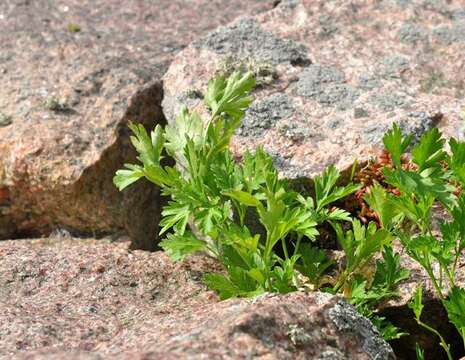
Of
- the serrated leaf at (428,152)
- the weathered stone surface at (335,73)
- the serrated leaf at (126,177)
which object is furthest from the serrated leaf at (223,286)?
the weathered stone surface at (335,73)

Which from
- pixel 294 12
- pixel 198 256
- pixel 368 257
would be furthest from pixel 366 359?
pixel 294 12

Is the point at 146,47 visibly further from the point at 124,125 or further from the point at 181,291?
the point at 181,291

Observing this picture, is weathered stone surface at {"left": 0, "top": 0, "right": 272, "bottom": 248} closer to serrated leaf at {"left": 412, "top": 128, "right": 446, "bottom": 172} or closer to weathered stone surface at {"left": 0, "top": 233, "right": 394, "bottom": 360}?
weathered stone surface at {"left": 0, "top": 233, "right": 394, "bottom": 360}

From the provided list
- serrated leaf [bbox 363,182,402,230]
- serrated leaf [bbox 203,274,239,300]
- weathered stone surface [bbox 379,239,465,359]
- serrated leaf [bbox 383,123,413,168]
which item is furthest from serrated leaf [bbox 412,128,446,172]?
serrated leaf [bbox 203,274,239,300]

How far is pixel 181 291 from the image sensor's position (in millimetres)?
4453

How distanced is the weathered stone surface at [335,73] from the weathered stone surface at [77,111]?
52 cm

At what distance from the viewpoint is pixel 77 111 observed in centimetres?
608

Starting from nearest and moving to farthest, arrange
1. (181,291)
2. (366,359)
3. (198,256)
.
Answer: (366,359) → (181,291) → (198,256)

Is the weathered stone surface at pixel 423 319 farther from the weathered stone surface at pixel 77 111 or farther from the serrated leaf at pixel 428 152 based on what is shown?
the weathered stone surface at pixel 77 111

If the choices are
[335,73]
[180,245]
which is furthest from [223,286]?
[335,73]

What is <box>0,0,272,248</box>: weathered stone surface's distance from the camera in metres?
5.69

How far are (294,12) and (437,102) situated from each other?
169 centimetres

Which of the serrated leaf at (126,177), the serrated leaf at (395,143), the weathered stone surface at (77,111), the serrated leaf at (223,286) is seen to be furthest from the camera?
the weathered stone surface at (77,111)

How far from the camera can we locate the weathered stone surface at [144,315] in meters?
3.18
